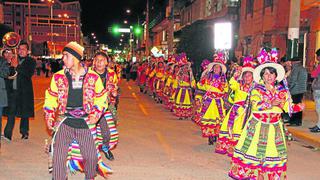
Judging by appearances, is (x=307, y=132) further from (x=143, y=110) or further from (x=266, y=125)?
(x=143, y=110)

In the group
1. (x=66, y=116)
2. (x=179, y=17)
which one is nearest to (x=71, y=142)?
(x=66, y=116)

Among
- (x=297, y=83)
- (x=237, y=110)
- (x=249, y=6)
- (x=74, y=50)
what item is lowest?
(x=237, y=110)

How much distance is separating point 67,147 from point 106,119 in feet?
7.55

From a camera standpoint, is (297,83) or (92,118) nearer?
(92,118)

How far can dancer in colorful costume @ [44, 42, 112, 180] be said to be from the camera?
198 inches

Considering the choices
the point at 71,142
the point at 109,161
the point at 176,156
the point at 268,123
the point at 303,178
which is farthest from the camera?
the point at 176,156

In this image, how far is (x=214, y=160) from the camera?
787 cm

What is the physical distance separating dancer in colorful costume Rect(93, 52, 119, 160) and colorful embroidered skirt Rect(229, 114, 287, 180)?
2317mm

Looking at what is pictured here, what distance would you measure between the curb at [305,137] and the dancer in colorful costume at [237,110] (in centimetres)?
263

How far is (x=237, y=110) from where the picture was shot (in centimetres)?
778

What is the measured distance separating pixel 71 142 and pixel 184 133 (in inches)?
234

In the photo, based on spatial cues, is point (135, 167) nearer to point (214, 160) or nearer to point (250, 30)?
point (214, 160)

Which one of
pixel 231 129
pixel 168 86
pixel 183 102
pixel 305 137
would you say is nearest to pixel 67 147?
pixel 231 129

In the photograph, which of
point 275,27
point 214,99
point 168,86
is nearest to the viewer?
point 214,99
